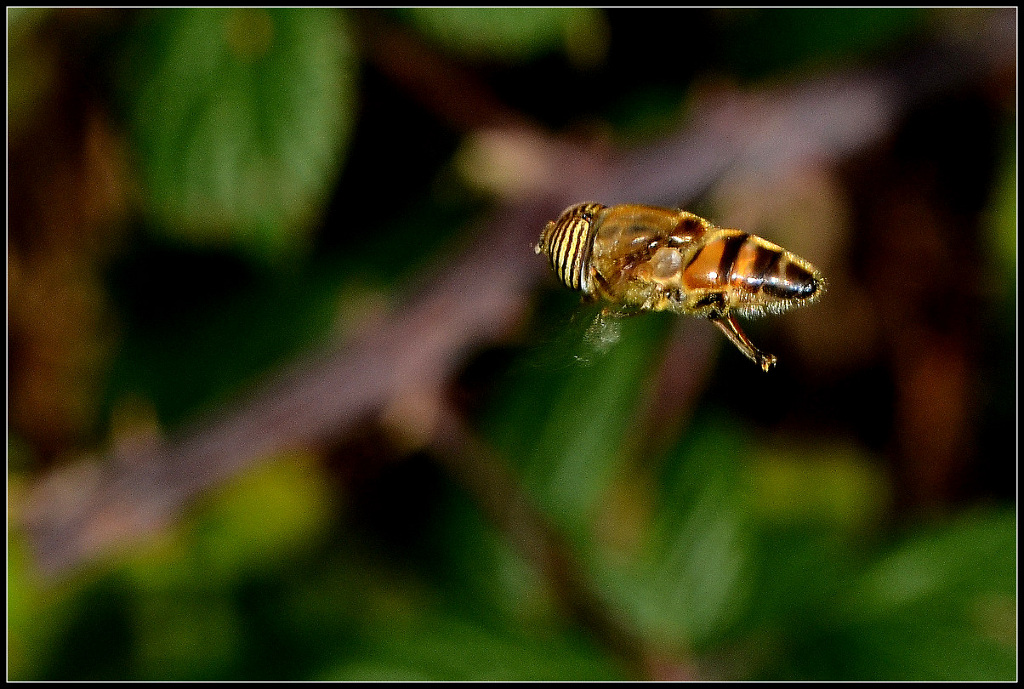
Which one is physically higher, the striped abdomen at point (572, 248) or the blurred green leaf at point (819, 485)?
the blurred green leaf at point (819, 485)

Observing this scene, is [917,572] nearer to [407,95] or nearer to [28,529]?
[407,95]

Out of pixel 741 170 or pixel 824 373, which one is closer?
pixel 741 170

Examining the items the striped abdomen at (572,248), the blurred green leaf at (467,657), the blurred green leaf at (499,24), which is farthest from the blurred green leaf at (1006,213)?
the striped abdomen at (572,248)

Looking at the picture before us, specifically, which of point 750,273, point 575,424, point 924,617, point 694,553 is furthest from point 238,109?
point 924,617

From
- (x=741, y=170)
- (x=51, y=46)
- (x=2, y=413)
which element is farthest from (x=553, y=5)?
(x=2, y=413)

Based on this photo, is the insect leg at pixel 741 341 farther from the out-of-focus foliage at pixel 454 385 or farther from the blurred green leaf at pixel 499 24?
the blurred green leaf at pixel 499 24
